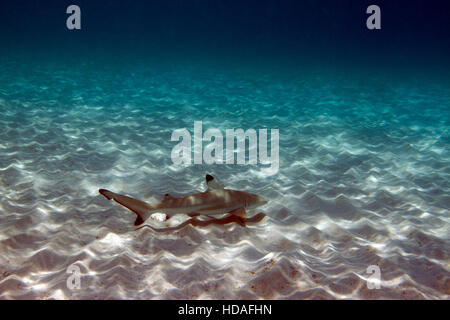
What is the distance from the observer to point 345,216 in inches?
221

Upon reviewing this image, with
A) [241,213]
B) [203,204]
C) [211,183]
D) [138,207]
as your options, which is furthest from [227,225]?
[138,207]

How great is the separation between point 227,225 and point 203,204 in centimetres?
80

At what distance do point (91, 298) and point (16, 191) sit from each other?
3.60 metres

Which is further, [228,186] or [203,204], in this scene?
[228,186]

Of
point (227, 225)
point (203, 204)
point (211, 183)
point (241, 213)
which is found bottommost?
point (227, 225)

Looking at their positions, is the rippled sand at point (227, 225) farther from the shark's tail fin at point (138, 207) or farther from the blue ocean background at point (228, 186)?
the shark's tail fin at point (138, 207)

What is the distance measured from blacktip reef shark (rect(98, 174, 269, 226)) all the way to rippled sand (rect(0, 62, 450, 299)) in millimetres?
479

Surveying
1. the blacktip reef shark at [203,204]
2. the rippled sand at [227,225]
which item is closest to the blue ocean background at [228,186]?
the rippled sand at [227,225]

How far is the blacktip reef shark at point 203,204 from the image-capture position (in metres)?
4.23

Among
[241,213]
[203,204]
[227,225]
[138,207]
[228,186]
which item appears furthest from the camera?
[228,186]

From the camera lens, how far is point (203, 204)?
451 centimetres

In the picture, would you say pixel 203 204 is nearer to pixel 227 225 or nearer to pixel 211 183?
pixel 211 183

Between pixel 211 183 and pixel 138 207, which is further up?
pixel 211 183

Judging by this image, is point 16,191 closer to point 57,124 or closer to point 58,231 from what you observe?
point 58,231
